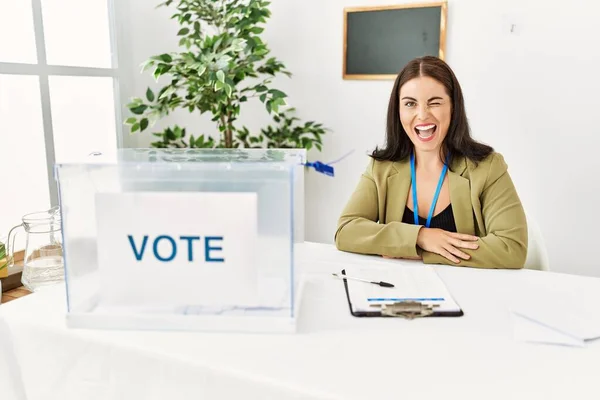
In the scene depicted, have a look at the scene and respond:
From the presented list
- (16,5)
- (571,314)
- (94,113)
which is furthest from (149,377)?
(94,113)

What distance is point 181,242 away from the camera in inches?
39.6

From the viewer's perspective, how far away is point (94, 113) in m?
2.92

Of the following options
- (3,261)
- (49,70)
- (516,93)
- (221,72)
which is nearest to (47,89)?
(49,70)

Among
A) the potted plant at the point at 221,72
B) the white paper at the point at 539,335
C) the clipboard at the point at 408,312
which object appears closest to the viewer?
the white paper at the point at 539,335

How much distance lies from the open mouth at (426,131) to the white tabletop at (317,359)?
59 centimetres

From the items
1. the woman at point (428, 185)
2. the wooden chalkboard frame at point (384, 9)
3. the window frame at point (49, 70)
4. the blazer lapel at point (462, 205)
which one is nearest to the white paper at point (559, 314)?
the woman at point (428, 185)

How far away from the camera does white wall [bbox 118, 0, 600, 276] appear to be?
7.80 ft

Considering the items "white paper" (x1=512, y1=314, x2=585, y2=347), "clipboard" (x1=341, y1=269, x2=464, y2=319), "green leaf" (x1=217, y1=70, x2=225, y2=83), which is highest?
"green leaf" (x1=217, y1=70, x2=225, y2=83)

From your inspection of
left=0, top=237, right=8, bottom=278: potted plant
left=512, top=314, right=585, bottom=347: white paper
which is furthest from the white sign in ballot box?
left=0, top=237, right=8, bottom=278: potted plant

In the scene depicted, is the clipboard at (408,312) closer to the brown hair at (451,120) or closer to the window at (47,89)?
the brown hair at (451,120)

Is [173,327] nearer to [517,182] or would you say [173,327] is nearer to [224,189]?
[224,189]

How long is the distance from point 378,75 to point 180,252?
76.7 inches

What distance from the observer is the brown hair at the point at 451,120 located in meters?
1.65

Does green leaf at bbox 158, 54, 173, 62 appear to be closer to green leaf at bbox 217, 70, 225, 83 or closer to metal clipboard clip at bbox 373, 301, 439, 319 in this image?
green leaf at bbox 217, 70, 225, 83
